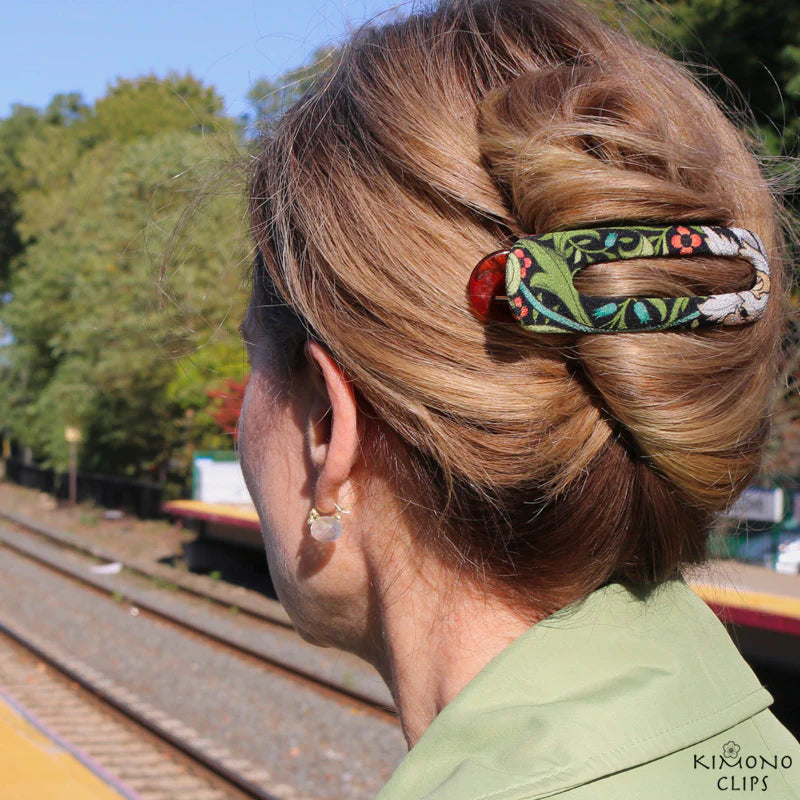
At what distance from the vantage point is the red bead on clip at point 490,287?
947mm

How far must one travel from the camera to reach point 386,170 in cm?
103

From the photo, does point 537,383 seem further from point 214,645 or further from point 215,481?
point 215,481

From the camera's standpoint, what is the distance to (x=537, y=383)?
985mm

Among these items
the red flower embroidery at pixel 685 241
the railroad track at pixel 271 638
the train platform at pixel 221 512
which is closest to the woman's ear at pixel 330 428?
the red flower embroidery at pixel 685 241

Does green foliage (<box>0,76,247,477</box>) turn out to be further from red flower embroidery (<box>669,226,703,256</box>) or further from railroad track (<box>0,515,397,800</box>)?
red flower embroidery (<box>669,226,703,256</box>)

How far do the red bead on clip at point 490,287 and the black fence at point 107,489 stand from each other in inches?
811

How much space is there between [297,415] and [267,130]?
19.5 inches

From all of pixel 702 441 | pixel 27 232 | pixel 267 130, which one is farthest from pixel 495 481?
pixel 27 232

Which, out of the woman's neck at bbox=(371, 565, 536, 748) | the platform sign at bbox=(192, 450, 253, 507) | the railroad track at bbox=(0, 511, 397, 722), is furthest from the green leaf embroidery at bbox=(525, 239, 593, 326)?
the platform sign at bbox=(192, 450, 253, 507)

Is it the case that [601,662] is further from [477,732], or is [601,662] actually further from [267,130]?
[267,130]

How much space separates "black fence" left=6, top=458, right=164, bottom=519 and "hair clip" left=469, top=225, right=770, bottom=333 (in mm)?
20619

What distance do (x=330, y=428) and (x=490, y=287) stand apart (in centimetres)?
33

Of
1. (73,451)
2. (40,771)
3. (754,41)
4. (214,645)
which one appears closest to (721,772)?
(40,771)

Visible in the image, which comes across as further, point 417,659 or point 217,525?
point 217,525
